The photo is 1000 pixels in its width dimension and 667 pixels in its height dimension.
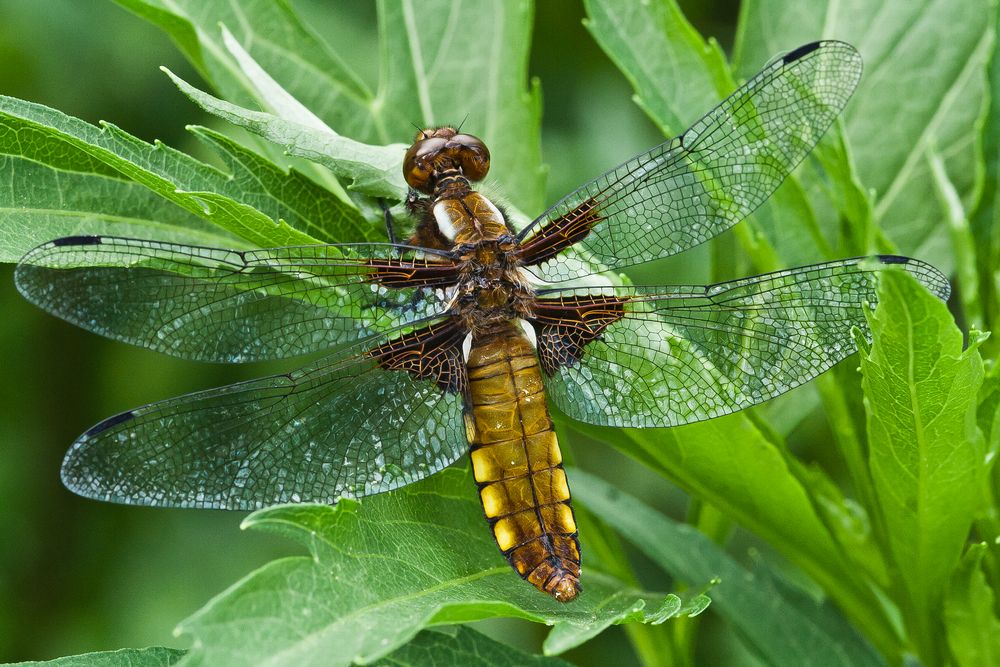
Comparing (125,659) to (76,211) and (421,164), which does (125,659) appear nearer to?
(76,211)

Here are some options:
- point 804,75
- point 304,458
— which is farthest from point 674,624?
point 804,75

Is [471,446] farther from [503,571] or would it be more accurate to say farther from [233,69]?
[233,69]

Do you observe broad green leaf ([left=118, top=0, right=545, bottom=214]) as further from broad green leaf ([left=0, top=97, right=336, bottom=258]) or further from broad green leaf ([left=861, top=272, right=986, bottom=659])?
broad green leaf ([left=861, top=272, right=986, bottom=659])

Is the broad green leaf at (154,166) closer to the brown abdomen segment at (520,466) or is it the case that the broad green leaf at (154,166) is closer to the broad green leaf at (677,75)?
the brown abdomen segment at (520,466)

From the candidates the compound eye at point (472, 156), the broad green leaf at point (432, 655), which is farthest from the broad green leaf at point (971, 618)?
the compound eye at point (472, 156)

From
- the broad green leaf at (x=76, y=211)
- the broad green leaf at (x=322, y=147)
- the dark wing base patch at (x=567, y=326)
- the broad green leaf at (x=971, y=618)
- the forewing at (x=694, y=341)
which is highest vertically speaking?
the broad green leaf at (x=76, y=211)

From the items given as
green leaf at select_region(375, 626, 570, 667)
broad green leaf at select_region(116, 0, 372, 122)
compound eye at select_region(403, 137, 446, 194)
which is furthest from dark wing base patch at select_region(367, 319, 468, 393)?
broad green leaf at select_region(116, 0, 372, 122)

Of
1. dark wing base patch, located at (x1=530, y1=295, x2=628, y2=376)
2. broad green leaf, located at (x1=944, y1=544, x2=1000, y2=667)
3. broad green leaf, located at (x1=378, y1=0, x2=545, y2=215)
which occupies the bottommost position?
broad green leaf, located at (x1=944, y1=544, x2=1000, y2=667)
